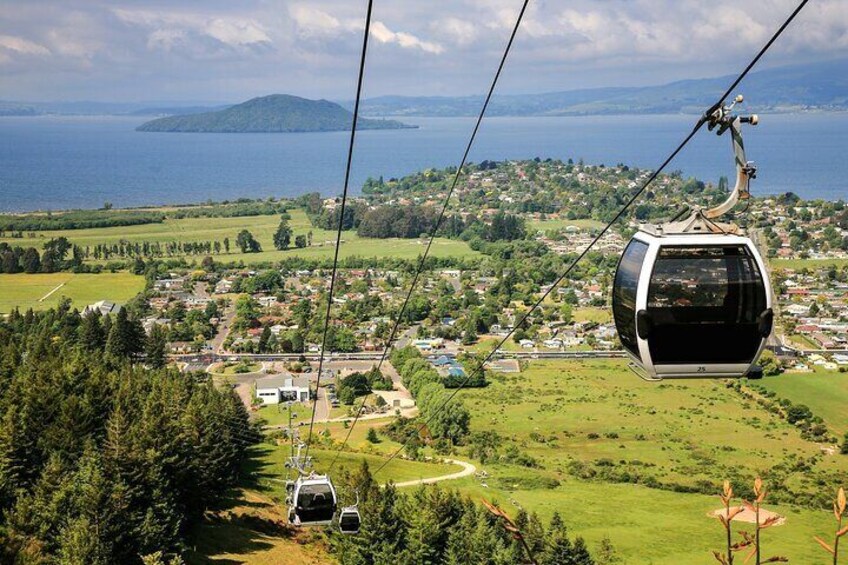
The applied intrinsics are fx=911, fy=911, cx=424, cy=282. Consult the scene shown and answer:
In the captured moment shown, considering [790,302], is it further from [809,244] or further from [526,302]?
[809,244]

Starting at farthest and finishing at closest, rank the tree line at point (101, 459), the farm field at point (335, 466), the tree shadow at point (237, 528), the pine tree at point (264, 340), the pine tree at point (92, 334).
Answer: the pine tree at point (264, 340) → the pine tree at point (92, 334) → the farm field at point (335, 466) → the tree shadow at point (237, 528) → the tree line at point (101, 459)

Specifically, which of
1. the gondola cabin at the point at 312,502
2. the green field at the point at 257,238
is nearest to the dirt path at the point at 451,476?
the gondola cabin at the point at 312,502

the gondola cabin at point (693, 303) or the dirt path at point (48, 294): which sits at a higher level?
the gondola cabin at point (693, 303)

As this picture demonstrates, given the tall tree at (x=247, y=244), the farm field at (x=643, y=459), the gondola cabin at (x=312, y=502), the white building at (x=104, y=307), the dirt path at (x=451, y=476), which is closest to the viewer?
the gondola cabin at (x=312, y=502)

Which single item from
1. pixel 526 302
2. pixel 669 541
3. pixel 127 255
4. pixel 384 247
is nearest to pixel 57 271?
pixel 127 255

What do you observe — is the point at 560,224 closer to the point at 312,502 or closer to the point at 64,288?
the point at 64,288

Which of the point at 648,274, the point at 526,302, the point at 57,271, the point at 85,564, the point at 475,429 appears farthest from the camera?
the point at 57,271

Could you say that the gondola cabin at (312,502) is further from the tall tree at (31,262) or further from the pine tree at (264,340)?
the tall tree at (31,262)
